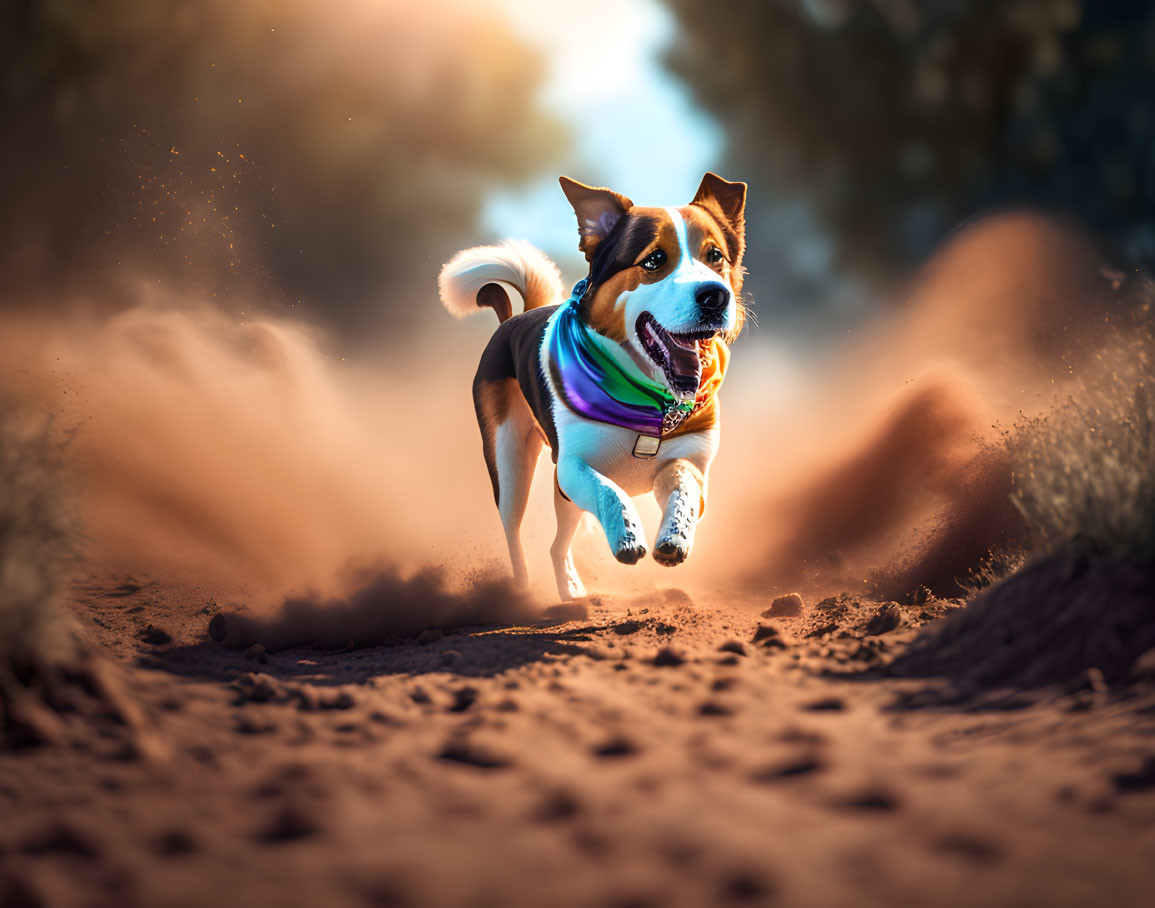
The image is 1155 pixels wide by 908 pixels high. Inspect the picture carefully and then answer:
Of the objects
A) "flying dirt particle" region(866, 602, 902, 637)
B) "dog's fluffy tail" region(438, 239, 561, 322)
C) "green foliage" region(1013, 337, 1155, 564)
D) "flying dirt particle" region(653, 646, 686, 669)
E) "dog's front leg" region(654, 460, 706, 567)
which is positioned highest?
"dog's fluffy tail" region(438, 239, 561, 322)

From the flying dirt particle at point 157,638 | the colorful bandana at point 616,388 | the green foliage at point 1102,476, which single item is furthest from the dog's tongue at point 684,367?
the flying dirt particle at point 157,638

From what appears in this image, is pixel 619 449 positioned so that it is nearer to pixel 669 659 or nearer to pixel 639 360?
pixel 639 360

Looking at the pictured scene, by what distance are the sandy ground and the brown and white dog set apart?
1429 millimetres

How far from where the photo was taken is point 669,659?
2947mm

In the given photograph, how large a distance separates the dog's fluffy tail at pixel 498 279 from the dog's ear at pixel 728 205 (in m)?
1.89

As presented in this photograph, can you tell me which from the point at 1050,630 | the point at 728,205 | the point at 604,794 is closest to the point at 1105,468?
the point at 1050,630

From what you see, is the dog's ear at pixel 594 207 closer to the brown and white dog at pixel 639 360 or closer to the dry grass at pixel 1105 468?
the brown and white dog at pixel 639 360

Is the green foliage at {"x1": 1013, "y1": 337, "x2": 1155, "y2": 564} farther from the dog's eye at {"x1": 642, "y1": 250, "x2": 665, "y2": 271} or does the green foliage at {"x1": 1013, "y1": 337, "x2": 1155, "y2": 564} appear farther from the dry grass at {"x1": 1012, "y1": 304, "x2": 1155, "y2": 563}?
the dog's eye at {"x1": 642, "y1": 250, "x2": 665, "y2": 271}

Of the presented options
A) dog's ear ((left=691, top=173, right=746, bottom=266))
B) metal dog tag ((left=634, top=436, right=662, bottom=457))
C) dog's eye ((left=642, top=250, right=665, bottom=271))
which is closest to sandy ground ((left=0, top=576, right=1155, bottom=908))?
metal dog tag ((left=634, top=436, right=662, bottom=457))

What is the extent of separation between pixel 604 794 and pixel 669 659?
3.87ft

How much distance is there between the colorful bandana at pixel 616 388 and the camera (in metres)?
4.44

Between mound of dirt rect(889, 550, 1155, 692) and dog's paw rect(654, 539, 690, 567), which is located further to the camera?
dog's paw rect(654, 539, 690, 567)

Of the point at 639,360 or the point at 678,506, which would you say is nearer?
the point at 678,506

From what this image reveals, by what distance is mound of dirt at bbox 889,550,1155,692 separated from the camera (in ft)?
7.97
